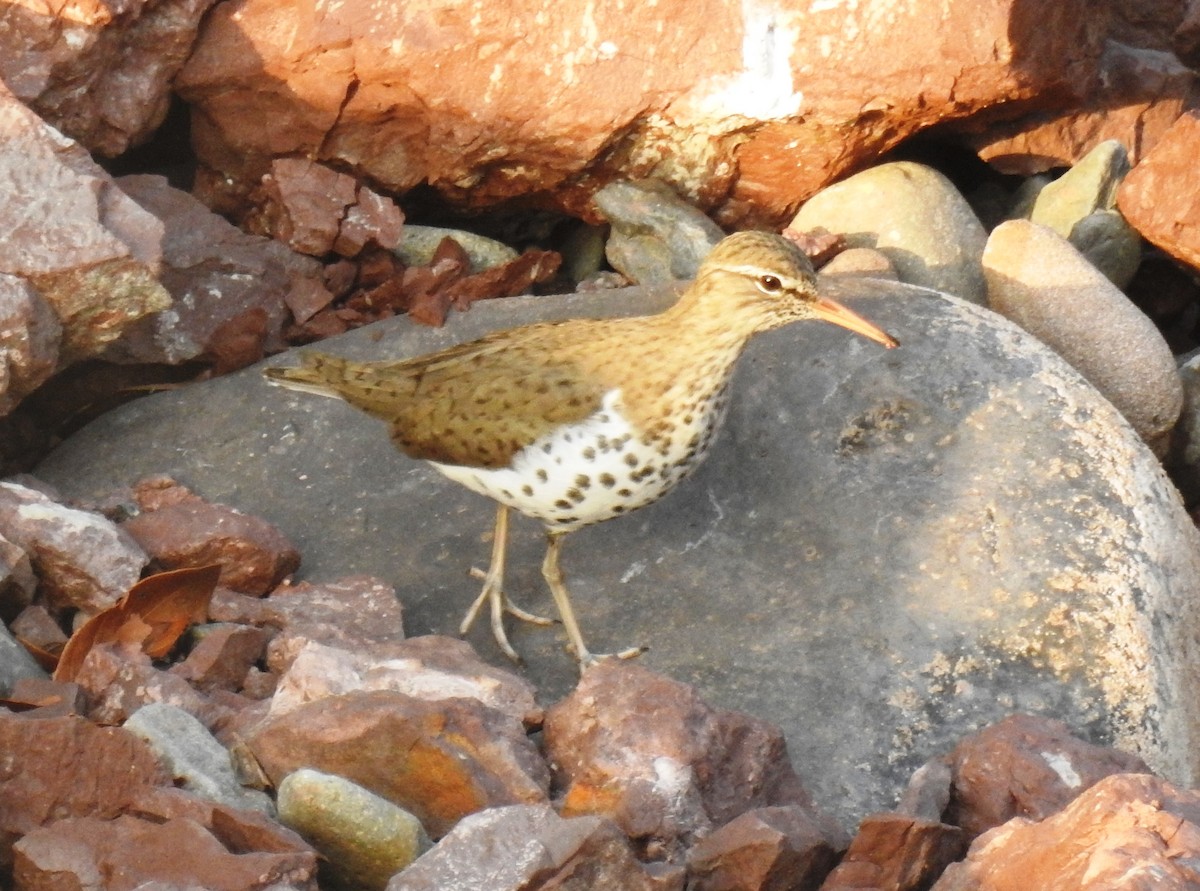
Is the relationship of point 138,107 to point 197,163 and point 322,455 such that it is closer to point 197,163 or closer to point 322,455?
point 197,163

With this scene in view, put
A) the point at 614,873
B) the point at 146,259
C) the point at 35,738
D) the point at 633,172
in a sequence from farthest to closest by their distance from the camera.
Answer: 1. the point at 633,172
2. the point at 146,259
3. the point at 35,738
4. the point at 614,873

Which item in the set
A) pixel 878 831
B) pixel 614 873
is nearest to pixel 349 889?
pixel 614 873

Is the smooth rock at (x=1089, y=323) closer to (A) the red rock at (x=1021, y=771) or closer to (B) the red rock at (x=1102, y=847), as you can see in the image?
(A) the red rock at (x=1021, y=771)

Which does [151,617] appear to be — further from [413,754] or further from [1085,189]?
[1085,189]

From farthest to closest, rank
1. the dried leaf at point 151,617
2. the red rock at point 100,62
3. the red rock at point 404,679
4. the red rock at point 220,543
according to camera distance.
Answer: the red rock at point 100,62 < the red rock at point 220,543 < the dried leaf at point 151,617 < the red rock at point 404,679

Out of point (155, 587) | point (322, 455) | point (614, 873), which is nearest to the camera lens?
point (614, 873)

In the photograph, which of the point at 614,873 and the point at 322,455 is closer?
the point at 614,873

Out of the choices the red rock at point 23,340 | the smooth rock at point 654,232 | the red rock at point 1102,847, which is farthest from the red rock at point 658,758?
the smooth rock at point 654,232
